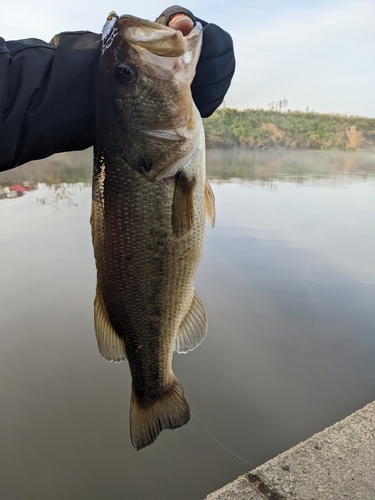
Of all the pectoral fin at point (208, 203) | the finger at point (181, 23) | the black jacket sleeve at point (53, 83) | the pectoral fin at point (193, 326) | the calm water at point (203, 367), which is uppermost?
the finger at point (181, 23)

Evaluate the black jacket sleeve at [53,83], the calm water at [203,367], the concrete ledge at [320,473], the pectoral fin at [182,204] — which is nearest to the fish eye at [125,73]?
the black jacket sleeve at [53,83]

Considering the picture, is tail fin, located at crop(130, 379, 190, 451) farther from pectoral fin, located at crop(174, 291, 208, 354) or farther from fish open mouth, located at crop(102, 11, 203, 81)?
fish open mouth, located at crop(102, 11, 203, 81)

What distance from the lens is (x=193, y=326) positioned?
1.51 meters

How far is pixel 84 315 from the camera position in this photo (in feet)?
12.5

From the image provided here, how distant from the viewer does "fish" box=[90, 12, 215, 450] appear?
1218 mm

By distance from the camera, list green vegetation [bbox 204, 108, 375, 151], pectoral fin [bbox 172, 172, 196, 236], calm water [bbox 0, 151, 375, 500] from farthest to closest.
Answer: green vegetation [bbox 204, 108, 375, 151]
calm water [bbox 0, 151, 375, 500]
pectoral fin [bbox 172, 172, 196, 236]

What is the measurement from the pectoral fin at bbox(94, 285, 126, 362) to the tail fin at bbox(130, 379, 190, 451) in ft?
0.69

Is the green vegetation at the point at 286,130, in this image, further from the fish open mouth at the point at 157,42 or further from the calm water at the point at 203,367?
the fish open mouth at the point at 157,42

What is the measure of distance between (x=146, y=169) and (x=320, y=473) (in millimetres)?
1813

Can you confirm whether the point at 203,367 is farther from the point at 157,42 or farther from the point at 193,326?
the point at 157,42

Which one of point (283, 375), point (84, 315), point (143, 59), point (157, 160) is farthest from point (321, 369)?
point (143, 59)

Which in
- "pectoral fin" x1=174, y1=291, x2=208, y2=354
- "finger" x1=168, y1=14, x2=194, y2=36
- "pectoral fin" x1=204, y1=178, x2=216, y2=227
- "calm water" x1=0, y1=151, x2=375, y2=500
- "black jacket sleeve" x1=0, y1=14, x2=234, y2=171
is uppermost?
"finger" x1=168, y1=14, x2=194, y2=36

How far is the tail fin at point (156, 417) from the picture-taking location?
1430 millimetres

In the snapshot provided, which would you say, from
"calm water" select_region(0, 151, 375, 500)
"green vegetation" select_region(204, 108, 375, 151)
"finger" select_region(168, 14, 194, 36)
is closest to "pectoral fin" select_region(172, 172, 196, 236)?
"finger" select_region(168, 14, 194, 36)
